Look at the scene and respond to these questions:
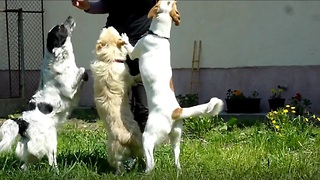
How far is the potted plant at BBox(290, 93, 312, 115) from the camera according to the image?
9381mm

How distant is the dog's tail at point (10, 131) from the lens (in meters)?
5.56

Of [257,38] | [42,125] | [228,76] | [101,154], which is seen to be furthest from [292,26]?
[42,125]

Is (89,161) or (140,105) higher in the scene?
(140,105)

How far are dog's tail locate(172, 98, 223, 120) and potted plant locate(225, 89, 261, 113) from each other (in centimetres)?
522

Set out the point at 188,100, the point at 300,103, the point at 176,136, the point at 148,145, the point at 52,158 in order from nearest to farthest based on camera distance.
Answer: the point at 148,145
the point at 176,136
the point at 52,158
the point at 300,103
the point at 188,100

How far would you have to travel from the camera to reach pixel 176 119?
516 centimetres

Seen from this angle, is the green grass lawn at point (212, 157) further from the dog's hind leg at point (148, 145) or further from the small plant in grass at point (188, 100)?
the small plant in grass at point (188, 100)

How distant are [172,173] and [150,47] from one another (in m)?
1.11

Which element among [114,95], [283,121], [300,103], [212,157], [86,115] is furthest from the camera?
[86,115]

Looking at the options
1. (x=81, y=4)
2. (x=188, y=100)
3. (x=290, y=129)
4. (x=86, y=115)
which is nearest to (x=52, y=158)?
(x=81, y=4)

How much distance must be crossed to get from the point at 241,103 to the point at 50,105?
16.5 ft

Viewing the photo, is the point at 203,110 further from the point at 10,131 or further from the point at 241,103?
the point at 241,103

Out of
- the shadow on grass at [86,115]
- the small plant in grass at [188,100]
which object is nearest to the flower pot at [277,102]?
the small plant in grass at [188,100]

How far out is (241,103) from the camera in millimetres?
10258
